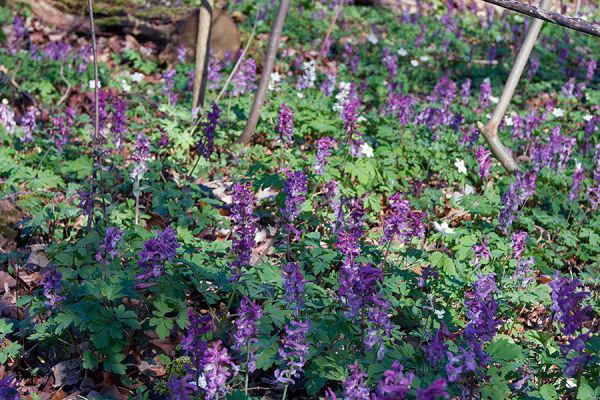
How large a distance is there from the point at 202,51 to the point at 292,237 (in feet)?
9.12

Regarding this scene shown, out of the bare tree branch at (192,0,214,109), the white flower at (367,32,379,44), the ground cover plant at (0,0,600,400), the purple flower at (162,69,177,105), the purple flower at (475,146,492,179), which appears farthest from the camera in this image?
the white flower at (367,32,379,44)

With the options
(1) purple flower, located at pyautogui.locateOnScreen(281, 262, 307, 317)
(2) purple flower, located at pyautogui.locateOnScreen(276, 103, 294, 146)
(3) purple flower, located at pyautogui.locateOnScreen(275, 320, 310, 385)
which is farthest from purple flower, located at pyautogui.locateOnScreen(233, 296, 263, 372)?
(2) purple flower, located at pyautogui.locateOnScreen(276, 103, 294, 146)

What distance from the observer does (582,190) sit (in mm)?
5914

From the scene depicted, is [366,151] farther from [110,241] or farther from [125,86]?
[125,86]

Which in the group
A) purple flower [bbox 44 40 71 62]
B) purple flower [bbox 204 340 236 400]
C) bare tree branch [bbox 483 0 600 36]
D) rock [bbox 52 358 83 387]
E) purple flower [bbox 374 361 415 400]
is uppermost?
bare tree branch [bbox 483 0 600 36]

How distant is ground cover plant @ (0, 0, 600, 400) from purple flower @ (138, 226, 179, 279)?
0.04ft

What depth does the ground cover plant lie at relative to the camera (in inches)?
121

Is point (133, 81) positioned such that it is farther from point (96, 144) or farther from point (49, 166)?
point (96, 144)

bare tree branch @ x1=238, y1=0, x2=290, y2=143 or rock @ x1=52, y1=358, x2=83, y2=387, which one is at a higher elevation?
bare tree branch @ x1=238, y1=0, x2=290, y2=143

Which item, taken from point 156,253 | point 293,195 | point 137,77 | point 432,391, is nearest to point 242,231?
point 156,253

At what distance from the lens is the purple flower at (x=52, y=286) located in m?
3.37

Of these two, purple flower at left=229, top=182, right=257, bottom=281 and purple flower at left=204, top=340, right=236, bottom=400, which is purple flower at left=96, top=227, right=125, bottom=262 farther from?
purple flower at left=204, top=340, right=236, bottom=400

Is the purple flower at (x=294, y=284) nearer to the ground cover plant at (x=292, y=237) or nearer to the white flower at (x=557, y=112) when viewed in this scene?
the ground cover plant at (x=292, y=237)

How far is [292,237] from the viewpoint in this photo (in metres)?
4.89
